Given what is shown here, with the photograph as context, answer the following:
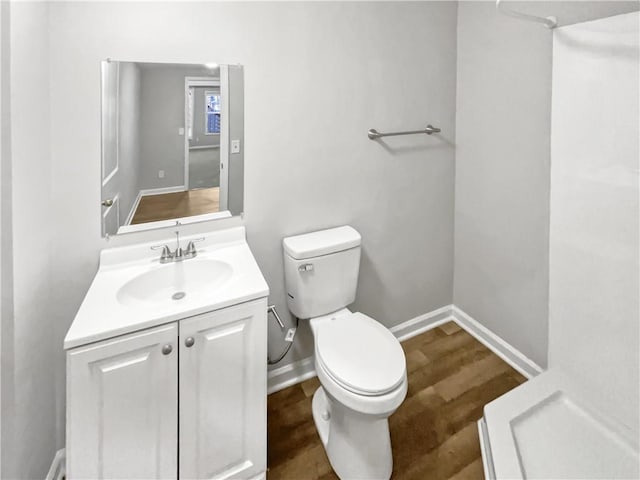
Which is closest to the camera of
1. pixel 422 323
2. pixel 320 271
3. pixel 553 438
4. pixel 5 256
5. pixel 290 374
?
pixel 5 256

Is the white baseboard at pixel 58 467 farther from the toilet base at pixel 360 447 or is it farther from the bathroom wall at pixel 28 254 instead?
the toilet base at pixel 360 447

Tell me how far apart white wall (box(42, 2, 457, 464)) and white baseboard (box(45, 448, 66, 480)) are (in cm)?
10

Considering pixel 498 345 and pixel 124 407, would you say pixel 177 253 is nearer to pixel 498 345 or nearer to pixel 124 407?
pixel 124 407

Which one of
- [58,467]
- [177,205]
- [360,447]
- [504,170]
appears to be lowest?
[58,467]

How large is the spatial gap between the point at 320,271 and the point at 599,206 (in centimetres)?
119

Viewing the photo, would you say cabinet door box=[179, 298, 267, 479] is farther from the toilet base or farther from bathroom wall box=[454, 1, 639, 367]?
bathroom wall box=[454, 1, 639, 367]

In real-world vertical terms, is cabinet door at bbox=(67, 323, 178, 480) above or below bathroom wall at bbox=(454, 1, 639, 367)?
below

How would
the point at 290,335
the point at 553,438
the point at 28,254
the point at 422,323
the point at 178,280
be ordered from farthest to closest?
the point at 422,323 → the point at 290,335 → the point at 178,280 → the point at 553,438 → the point at 28,254

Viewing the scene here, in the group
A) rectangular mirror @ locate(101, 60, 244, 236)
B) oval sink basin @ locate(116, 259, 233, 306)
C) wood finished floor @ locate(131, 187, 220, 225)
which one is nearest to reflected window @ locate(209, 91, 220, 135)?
rectangular mirror @ locate(101, 60, 244, 236)

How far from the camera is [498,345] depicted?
2.17 m

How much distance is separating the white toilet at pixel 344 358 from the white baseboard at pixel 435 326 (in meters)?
0.21

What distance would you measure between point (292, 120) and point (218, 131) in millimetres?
356

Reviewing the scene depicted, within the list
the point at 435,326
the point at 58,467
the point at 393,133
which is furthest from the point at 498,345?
the point at 58,467

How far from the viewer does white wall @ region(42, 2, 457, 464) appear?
1317mm
